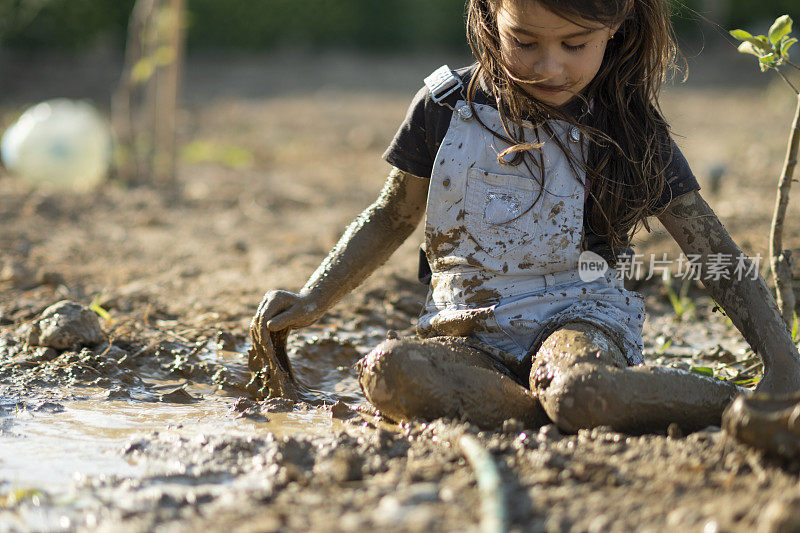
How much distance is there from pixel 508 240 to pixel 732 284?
61 centimetres

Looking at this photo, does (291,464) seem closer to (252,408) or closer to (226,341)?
(252,408)

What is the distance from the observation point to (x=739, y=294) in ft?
7.79

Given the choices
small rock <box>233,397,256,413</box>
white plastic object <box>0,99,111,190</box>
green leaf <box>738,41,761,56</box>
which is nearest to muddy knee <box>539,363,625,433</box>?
small rock <box>233,397,256,413</box>

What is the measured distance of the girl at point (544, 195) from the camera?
7.50 feet

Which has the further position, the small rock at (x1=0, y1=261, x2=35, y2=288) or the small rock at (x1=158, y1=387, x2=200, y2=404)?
the small rock at (x1=0, y1=261, x2=35, y2=288)

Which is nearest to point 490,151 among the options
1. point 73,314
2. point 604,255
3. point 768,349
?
point 604,255

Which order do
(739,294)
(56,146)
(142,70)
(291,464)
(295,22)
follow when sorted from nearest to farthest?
(291,464) → (739,294) → (142,70) → (56,146) → (295,22)

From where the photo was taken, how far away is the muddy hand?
246 centimetres

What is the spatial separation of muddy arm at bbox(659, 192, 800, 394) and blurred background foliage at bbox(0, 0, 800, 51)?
11712 millimetres

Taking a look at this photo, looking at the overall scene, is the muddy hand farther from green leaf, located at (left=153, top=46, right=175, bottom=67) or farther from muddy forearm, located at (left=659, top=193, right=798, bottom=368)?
green leaf, located at (left=153, top=46, right=175, bottom=67)

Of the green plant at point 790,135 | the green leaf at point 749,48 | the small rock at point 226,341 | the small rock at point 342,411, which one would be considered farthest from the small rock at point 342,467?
the green leaf at point 749,48

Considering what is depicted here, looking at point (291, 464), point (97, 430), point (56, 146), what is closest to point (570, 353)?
point (291, 464)

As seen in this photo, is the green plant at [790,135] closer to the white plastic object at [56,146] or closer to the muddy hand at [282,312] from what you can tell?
the muddy hand at [282,312]

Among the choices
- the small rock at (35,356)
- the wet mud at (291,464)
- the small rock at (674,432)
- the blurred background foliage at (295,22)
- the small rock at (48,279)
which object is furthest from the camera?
the blurred background foliage at (295,22)
